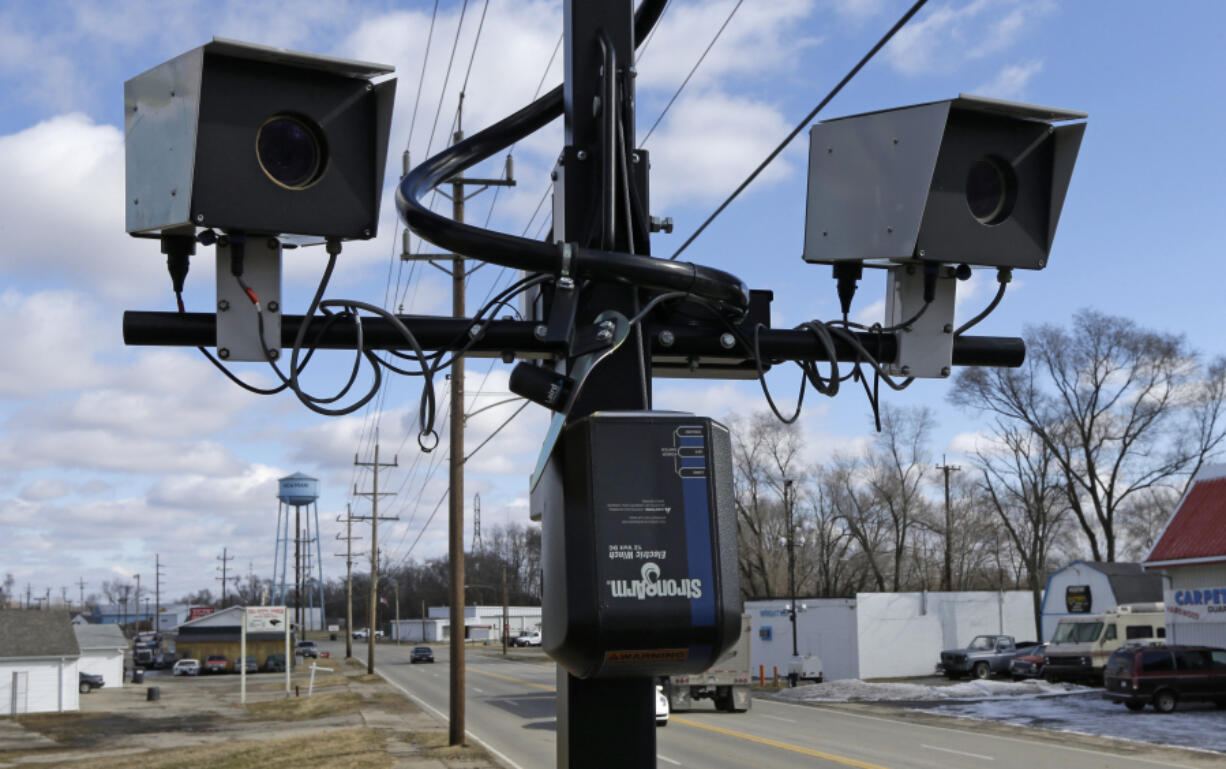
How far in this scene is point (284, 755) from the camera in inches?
982

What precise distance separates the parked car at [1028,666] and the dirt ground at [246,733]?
75.0 ft

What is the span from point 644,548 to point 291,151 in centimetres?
180

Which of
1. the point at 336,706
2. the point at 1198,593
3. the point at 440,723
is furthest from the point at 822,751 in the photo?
the point at 336,706

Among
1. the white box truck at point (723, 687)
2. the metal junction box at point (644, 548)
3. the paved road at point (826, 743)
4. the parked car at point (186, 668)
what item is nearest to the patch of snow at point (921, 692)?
the paved road at point (826, 743)

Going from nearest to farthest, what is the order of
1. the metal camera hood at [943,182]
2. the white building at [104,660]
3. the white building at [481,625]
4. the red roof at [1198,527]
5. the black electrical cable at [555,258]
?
the black electrical cable at [555,258], the metal camera hood at [943,182], the red roof at [1198,527], the white building at [104,660], the white building at [481,625]

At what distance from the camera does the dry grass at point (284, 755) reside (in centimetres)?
2297

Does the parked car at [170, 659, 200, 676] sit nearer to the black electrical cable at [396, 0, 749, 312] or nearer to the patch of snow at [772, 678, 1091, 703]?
the patch of snow at [772, 678, 1091, 703]

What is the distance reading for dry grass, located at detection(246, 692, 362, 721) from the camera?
1489 inches

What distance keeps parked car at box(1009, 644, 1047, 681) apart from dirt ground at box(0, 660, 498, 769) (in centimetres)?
2287

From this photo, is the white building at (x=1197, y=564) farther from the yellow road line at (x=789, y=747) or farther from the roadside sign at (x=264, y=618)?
the roadside sign at (x=264, y=618)

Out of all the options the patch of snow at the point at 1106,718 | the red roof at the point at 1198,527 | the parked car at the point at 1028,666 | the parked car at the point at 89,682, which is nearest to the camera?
the patch of snow at the point at 1106,718

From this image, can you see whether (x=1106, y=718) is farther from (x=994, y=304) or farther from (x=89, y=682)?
(x=89, y=682)

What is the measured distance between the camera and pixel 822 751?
2206 centimetres

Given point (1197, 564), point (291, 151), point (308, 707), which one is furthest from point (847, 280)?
point (308, 707)
